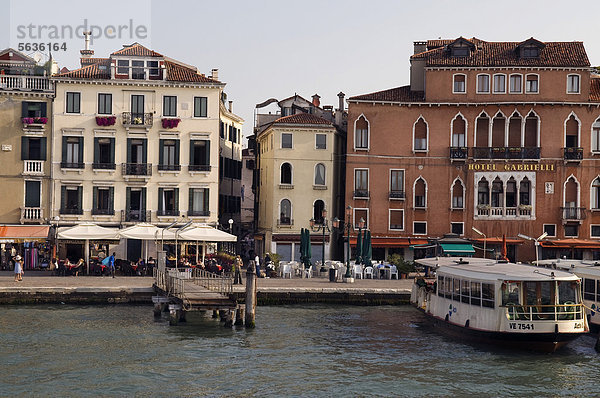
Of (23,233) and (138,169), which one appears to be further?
(138,169)

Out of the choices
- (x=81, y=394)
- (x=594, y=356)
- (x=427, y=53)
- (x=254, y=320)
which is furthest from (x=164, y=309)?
(x=427, y=53)

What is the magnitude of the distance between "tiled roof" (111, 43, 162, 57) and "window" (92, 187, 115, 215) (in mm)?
7759

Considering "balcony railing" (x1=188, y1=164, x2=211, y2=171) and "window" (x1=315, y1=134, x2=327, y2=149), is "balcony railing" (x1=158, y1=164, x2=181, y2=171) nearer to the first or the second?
"balcony railing" (x1=188, y1=164, x2=211, y2=171)

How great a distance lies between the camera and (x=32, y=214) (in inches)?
1940

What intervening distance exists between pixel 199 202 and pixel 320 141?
854 cm

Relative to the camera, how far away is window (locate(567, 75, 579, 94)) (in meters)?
52.3

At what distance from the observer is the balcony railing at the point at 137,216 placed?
49.7 metres

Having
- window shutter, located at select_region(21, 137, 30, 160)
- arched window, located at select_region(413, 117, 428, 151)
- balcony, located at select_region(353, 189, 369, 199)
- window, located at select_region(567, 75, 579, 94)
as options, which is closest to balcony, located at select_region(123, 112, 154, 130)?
window shutter, located at select_region(21, 137, 30, 160)

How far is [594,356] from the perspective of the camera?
28.6m

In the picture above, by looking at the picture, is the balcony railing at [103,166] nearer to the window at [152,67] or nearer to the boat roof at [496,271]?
the window at [152,67]

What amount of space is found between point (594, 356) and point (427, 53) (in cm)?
2928

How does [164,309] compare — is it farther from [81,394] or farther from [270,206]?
[270,206]

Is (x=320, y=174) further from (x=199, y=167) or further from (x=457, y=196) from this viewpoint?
(x=457, y=196)

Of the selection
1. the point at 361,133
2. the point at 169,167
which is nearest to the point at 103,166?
the point at 169,167
